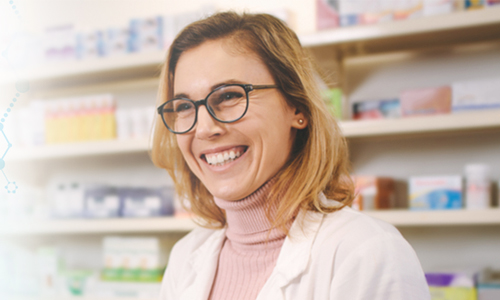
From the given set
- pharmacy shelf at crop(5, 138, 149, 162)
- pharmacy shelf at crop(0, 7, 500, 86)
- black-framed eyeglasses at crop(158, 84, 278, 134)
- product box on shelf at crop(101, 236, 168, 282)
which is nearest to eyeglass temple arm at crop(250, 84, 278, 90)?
black-framed eyeglasses at crop(158, 84, 278, 134)

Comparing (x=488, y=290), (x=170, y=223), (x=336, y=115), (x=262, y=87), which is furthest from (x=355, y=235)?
(x=170, y=223)

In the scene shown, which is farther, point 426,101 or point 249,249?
point 426,101

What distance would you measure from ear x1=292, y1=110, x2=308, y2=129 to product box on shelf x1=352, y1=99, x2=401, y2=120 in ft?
3.44

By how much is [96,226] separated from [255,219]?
1564 millimetres

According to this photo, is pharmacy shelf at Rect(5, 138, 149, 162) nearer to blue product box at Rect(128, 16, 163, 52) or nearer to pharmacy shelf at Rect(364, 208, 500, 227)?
blue product box at Rect(128, 16, 163, 52)

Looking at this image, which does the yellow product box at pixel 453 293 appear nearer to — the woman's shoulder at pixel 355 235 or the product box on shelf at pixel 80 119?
the woman's shoulder at pixel 355 235

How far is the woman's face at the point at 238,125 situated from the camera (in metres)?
0.95

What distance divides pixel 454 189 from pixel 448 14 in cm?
72

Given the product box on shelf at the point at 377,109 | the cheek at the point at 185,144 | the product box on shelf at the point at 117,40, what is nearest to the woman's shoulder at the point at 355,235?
the cheek at the point at 185,144

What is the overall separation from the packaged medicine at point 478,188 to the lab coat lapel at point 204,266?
3.74 ft

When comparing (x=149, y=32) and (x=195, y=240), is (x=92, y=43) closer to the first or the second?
(x=149, y=32)

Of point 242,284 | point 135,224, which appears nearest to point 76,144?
point 135,224

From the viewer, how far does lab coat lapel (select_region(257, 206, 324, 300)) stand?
90 cm

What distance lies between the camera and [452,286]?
1791 mm
